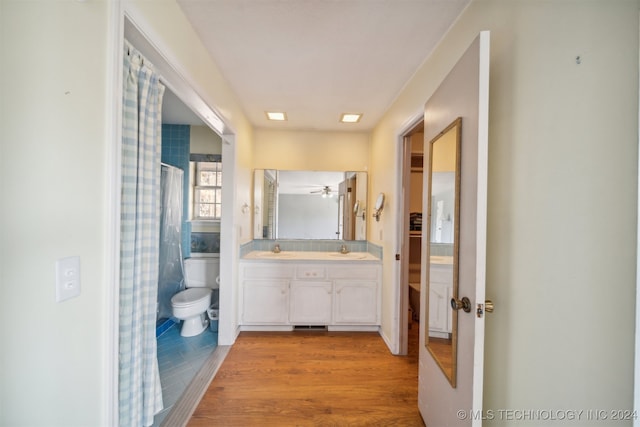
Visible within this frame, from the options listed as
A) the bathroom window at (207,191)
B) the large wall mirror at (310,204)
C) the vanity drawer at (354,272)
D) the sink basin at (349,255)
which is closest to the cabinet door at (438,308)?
the vanity drawer at (354,272)

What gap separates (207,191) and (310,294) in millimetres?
1967

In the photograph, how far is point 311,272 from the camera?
2750 mm

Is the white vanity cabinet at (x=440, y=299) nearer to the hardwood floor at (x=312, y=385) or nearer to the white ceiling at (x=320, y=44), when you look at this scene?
the hardwood floor at (x=312, y=385)

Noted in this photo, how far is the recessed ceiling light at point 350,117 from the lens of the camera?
276 centimetres

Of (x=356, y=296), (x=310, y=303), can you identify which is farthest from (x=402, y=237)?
(x=310, y=303)

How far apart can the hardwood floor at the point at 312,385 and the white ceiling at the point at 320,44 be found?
8.09ft

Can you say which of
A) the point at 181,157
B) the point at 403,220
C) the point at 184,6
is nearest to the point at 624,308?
the point at 403,220

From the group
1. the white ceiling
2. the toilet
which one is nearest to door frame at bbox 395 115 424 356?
the white ceiling

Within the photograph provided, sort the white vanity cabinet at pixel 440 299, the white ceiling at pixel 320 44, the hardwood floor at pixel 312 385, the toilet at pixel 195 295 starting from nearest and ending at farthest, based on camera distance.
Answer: the white vanity cabinet at pixel 440 299 < the white ceiling at pixel 320 44 < the hardwood floor at pixel 312 385 < the toilet at pixel 195 295

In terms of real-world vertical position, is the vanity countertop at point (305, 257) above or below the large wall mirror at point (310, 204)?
below

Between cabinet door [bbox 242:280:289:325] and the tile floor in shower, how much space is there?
431 millimetres

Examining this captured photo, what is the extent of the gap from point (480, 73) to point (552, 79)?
0.76 ft

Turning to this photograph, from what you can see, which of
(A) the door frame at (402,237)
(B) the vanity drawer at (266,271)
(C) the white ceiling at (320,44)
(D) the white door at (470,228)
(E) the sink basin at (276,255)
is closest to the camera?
(D) the white door at (470,228)

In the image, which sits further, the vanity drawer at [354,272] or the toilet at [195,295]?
the vanity drawer at [354,272]
